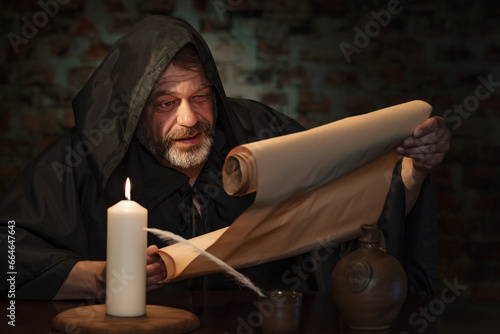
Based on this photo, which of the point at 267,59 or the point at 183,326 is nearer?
the point at 183,326

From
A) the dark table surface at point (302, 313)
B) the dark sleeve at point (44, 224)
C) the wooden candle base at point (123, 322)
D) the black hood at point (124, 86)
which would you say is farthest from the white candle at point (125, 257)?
the black hood at point (124, 86)

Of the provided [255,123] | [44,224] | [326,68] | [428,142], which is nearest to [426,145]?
[428,142]

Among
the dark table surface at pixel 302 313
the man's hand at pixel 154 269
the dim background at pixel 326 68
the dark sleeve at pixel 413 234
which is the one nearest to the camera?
the dark table surface at pixel 302 313

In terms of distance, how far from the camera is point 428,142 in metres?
1.71

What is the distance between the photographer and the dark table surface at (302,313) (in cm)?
130

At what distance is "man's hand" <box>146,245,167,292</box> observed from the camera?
1501 mm

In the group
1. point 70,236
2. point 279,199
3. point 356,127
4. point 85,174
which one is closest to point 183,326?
point 279,199

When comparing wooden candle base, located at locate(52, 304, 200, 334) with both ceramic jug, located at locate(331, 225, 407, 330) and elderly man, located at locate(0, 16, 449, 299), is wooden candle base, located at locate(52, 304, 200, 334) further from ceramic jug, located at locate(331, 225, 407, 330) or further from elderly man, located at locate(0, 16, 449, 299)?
elderly man, located at locate(0, 16, 449, 299)

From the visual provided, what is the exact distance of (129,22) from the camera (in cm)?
339

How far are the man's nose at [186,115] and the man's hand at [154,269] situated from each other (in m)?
0.63

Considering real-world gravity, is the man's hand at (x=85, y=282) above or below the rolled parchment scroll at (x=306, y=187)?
below

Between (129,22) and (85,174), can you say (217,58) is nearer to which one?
(129,22)

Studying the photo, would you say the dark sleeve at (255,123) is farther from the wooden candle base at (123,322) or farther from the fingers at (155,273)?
the wooden candle base at (123,322)

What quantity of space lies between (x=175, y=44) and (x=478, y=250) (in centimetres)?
199
